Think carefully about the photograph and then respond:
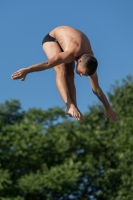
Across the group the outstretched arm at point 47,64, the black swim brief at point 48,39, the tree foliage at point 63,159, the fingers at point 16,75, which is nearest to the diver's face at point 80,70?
the outstretched arm at point 47,64

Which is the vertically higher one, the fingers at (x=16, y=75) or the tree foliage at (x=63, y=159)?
the tree foliage at (x=63, y=159)

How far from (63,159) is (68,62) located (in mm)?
28202

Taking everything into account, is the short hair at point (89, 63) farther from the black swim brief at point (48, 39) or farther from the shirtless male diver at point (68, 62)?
the black swim brief at point (48, 39)

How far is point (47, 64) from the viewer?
12.4m

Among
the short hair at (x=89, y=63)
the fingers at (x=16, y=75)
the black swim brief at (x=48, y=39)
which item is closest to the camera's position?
the fingers at (x=16, y=75)

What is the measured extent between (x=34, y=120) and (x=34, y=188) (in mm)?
5462

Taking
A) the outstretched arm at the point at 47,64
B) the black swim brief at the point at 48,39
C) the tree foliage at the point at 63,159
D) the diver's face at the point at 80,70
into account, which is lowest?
the diver's face at the point at 80,70

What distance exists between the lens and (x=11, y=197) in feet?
125

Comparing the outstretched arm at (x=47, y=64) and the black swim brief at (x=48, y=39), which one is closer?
the outstretched arm at (x=47, y=64)

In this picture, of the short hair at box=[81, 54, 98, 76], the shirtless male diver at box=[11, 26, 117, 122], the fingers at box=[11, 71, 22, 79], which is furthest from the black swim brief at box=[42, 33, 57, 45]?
the fingers at box=[11, 71, 22, 79]

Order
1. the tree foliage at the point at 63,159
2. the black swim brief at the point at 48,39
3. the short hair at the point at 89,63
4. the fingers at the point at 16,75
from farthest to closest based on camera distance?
the tree foliage at the point at 63,159, the black swim brief at the point at 48,39, the short hair at the point at 89,63, the fingers at the point at 16,75

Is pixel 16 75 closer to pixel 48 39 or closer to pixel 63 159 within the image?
pixel 48 39

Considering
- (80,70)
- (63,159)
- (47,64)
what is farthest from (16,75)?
(63,159)

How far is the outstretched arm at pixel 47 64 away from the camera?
12.3 m
